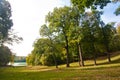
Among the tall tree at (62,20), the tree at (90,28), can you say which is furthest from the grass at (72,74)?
the tall tree at (62,20)

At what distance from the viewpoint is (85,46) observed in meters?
63.7

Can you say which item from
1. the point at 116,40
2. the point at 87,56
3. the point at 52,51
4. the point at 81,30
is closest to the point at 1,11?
the point at 81,30

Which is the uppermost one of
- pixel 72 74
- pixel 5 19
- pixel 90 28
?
pixel 90 28

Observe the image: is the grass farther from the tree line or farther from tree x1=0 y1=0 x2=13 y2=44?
the tree line

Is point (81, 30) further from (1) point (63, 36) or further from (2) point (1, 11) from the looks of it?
(2) point (1, 11)

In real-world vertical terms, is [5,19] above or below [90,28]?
below

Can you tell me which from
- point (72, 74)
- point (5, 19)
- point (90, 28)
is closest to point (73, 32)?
point (90, 28)

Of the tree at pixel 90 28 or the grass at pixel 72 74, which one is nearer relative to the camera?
the grass at pixel 72 74

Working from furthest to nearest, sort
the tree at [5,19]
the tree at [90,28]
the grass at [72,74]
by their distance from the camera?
the tree at [90,28]
the tree at [5,19]
the grass at [72,74]

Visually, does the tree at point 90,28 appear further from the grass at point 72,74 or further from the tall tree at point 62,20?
the grass at point 72,74

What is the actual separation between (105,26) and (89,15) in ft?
19.9

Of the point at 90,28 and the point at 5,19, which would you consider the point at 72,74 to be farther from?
the point at 90,28

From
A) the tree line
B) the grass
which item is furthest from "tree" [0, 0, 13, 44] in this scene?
the tree line

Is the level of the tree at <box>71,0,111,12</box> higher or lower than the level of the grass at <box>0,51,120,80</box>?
higher
